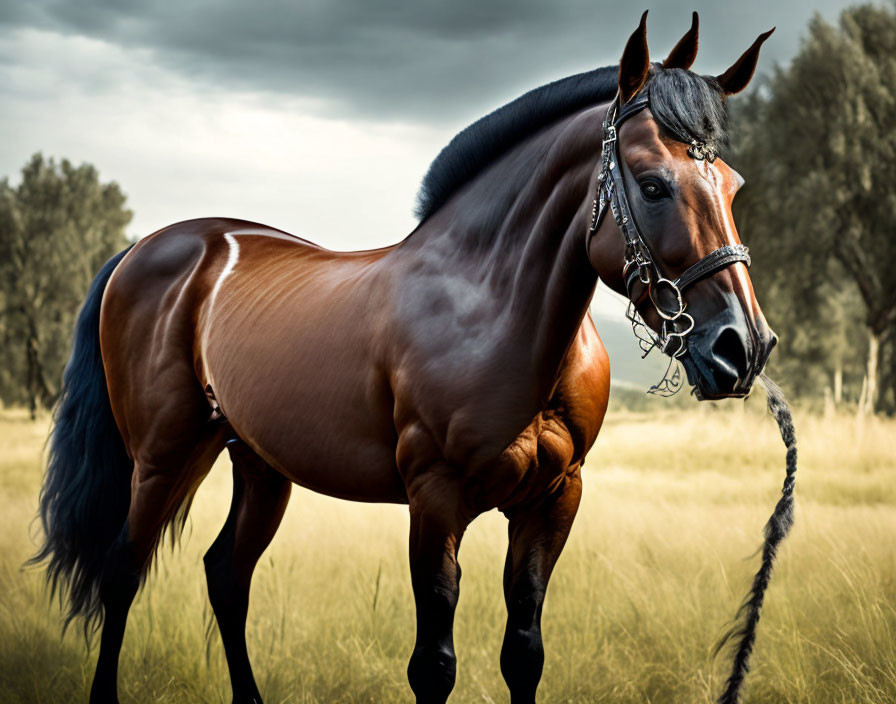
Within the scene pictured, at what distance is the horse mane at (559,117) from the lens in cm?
251

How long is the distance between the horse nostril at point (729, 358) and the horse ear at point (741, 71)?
3.11 feet

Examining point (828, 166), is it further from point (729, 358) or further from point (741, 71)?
point (729, 358)

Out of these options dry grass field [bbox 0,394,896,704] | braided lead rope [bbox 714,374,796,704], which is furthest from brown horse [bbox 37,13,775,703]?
braided lead rope [bbox 714,374,796,704]

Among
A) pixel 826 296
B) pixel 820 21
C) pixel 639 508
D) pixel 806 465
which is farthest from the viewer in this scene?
pixel 826 296

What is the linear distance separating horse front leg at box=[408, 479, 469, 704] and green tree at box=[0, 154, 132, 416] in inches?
948

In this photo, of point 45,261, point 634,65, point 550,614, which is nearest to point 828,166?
point 550,614

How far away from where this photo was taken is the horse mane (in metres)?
2.51

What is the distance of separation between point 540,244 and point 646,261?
48cm

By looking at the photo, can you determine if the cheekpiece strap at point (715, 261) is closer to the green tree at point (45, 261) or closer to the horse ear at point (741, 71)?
the horse ear at point (741, 71)

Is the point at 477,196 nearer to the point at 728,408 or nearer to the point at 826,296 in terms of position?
the point at 728,408

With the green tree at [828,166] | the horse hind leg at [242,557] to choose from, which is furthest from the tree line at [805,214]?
the horse hind leg at [242,557]

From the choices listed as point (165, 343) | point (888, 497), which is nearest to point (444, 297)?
point (165, 343)

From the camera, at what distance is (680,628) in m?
4.86

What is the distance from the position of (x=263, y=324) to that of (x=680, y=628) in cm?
308
